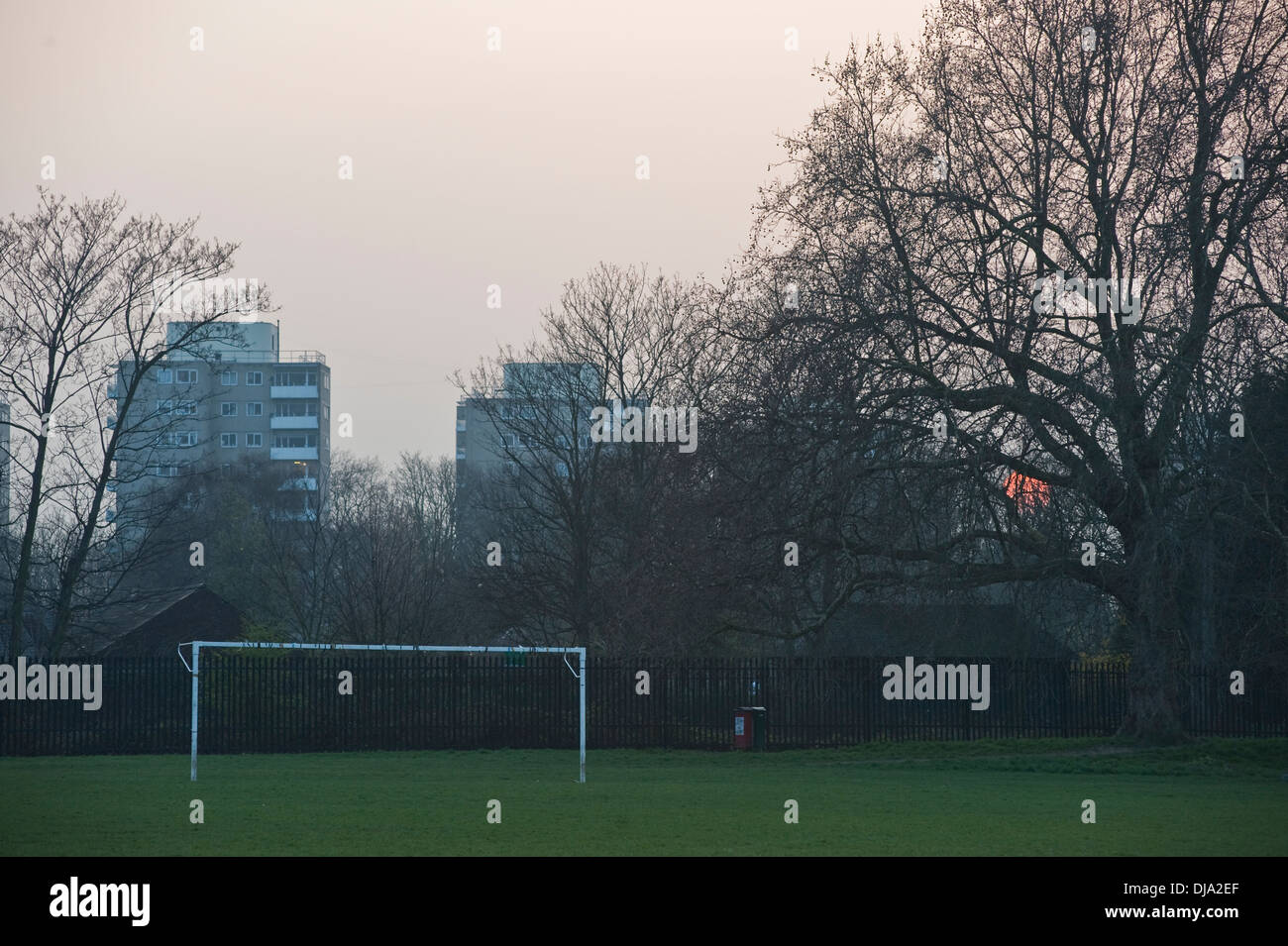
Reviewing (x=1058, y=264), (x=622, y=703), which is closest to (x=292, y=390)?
(x=622, y=703)

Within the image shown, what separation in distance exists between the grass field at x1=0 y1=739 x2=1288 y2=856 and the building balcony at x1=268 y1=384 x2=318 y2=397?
92.7 metres

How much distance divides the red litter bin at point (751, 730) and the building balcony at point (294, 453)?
93152mm

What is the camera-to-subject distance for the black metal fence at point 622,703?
2900cm

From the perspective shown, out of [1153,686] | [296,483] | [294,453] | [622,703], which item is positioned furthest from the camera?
[294,453]

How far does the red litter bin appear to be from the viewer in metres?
28.8

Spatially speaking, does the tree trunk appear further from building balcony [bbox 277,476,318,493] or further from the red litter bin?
building balcony [bbox 277,476,318,493]

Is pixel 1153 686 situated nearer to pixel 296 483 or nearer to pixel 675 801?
pixel 675 801

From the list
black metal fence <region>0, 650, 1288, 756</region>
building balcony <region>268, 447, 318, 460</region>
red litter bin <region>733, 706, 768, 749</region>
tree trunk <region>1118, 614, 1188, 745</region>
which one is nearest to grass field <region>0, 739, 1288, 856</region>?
tree trunk <region>1118, 614, 1188, 745</region>

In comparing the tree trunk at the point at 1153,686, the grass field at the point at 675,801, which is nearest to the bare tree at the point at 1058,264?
the tree trunk at the point at 1153,686

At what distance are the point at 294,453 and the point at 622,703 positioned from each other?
9268cm

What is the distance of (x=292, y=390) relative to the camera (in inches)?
4596
